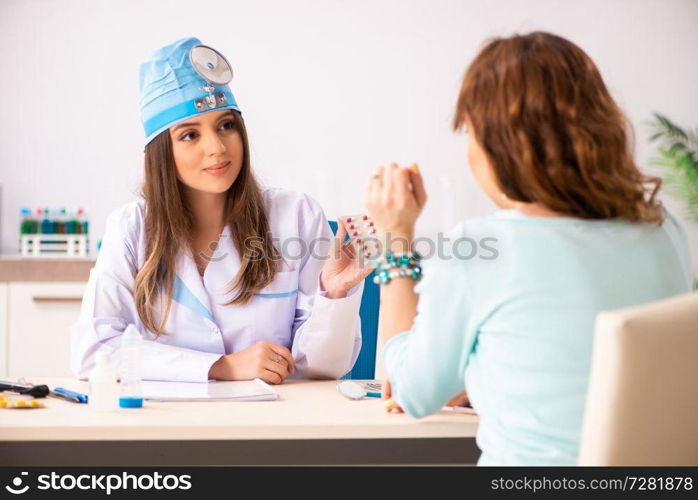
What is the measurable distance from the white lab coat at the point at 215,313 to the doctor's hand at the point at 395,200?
2.20 ft

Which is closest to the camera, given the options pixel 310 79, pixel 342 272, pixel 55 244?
pixel 342 272

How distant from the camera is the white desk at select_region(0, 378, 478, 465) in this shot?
4.70ft

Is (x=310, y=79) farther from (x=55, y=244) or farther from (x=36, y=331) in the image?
(x=36, y=331)

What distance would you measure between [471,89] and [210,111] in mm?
1015

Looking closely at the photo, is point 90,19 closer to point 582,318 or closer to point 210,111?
point 210,111

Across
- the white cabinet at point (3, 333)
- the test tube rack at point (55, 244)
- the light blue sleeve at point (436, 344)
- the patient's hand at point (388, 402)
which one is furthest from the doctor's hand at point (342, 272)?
the test tube rack at point (55, 244)

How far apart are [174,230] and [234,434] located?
86 centimetres

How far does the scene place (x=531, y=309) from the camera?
1.21 meters

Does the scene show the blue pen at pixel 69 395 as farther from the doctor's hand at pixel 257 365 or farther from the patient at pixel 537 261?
the patient at pixel 537 261

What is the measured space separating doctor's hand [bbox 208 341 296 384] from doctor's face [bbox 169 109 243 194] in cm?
47

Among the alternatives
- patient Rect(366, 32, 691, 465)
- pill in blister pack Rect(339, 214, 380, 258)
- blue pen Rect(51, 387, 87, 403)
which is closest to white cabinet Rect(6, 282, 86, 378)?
blue pen Rect(51, 387, 87, 403)

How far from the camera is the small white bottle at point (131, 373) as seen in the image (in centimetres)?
158

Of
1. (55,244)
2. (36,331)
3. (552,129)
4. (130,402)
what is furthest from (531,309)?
(55,244)
